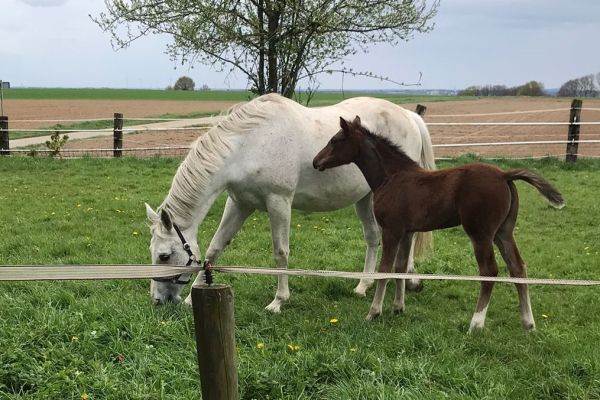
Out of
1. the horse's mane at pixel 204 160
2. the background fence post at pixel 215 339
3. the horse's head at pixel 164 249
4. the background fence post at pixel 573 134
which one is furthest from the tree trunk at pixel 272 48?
the background fence post at pixel 573 134

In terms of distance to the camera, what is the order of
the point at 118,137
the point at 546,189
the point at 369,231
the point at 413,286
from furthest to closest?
the point at 118,137
the point at 369,231
the point at 413,286
the point at 546,189

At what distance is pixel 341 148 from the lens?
4730mm

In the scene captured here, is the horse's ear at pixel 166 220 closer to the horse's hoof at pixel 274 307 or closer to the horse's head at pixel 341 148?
the horse's hoof at pixel 274 307

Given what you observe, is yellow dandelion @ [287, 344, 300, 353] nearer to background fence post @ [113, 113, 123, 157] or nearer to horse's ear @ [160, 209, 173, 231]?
horse's ear @ [160, 209, 173, 231]

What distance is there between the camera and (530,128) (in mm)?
28172

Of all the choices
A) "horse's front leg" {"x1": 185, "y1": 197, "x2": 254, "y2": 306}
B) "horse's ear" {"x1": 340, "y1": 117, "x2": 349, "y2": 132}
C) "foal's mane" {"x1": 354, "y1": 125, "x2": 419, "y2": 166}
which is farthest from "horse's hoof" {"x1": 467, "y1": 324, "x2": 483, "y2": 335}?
"horse's front leg" {"x1": 185, "y1": 197, "x2": 254, "y2": 306}

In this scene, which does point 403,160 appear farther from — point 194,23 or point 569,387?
point 194,23

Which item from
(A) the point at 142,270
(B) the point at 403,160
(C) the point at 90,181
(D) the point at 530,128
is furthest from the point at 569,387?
(D) the point at 530,128

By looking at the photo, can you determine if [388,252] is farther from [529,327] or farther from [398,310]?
[529,327]

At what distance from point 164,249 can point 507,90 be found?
8532 cm

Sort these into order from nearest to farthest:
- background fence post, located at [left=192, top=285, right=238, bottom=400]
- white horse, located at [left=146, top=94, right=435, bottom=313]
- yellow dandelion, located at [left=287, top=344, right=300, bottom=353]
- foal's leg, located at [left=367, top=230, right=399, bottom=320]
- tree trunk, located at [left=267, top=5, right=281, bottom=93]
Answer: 1. background fence post, located at [left=192, top=285, right=238, bottom=400]
2. yellow dandelion, located at [left=287, top=344, right=300, bottom=353]
3. foal's leg, located at [left=367, top=230, right=399, bottom=320]
4. white horse, located at [left=146, top=94, right=435, bottom=313]
5. tree trunk, located at [left=267, top=5, right=281, bottom=93]

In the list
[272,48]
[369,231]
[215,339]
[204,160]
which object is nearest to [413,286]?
[369,231]

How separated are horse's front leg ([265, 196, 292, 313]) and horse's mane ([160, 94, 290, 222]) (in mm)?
585

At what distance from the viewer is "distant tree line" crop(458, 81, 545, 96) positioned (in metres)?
77.0
